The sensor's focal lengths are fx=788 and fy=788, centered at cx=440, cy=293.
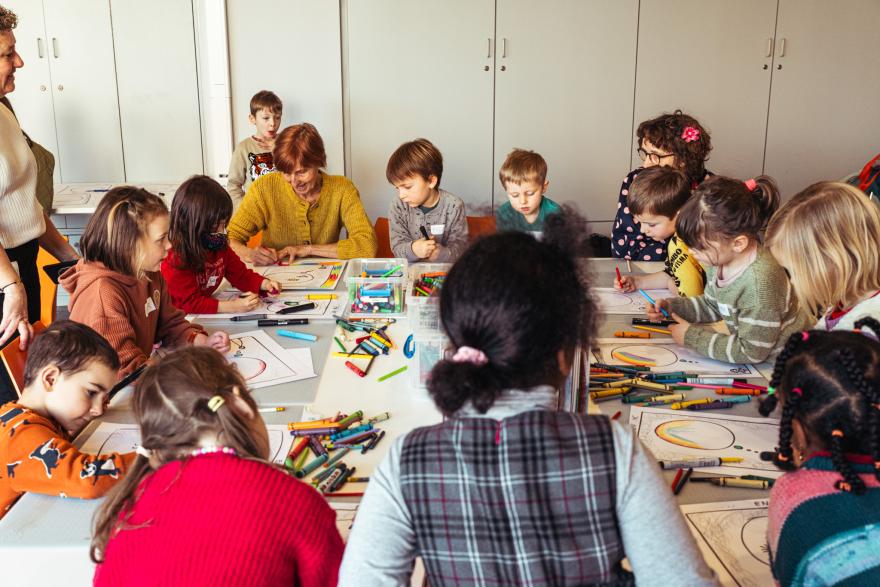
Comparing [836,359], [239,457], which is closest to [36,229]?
[239,457]

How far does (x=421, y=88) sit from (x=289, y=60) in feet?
2.43

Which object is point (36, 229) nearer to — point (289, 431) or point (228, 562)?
point (289, 431)

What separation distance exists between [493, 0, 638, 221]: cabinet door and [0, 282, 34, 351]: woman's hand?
9.77 ft

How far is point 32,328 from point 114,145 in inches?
110

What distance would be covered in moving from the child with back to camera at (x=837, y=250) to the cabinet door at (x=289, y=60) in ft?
10.4

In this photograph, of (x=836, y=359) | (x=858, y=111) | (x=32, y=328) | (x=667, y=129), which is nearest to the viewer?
(x=836, y=359)

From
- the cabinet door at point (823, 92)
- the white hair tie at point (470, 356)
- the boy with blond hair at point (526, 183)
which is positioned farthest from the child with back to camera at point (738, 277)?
the cabinet door at point (823, 92)

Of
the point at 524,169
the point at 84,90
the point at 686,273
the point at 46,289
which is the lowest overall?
the point at 46,289

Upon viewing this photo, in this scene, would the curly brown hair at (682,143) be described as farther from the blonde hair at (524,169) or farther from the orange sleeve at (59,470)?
the orange sleeve at (59,470)

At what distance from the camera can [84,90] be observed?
444 centimetres

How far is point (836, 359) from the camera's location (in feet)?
3.63

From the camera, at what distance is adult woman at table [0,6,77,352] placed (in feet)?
6.89

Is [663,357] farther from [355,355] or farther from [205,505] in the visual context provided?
[205,505]

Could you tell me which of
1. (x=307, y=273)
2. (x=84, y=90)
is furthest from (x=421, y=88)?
(x=307, y=273)
